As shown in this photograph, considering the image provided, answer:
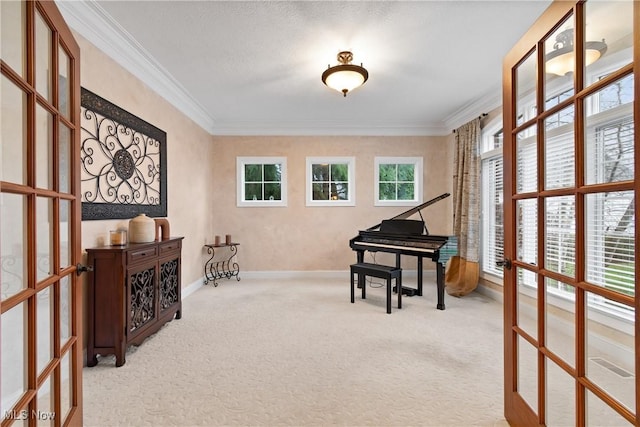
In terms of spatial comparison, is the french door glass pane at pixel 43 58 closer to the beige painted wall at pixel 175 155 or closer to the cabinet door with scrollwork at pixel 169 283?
the beige painted wall at pixel 175 155

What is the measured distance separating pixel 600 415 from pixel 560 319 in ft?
1.07

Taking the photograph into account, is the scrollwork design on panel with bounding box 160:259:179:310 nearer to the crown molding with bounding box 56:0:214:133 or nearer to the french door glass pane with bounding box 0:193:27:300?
the french door glass pane with bounding box 0:193:27:300

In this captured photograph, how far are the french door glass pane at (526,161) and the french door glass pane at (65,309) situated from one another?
7.40 feet

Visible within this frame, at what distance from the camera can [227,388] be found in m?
1.93

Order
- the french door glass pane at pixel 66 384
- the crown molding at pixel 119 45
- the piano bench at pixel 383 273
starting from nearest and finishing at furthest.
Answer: the french door glass pane at pixel 66 384, the crown molding at pixel 119 45, the piano bench at pixel 383 273

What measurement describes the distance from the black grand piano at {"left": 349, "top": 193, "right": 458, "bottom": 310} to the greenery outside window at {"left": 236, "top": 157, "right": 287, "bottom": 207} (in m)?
1.83

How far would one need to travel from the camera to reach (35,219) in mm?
1087

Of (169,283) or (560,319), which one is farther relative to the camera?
(169,283)

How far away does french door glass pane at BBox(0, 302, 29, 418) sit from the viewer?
1.01 m

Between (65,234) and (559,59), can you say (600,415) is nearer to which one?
(559,59)

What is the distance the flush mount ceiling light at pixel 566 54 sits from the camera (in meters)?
1.03

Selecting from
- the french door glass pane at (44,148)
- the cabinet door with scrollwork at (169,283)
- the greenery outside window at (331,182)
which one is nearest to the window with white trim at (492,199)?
the greenery outside window at (331,182)

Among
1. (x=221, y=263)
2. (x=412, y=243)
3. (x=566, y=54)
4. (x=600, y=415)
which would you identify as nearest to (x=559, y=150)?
(x=566, y=54)

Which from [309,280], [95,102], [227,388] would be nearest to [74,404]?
[227,388]
